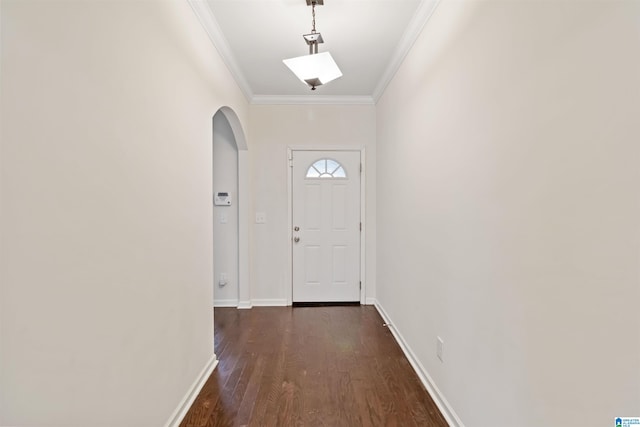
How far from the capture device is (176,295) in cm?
185

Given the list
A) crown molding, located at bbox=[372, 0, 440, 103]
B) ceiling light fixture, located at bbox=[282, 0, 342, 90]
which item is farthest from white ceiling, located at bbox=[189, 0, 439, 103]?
ceiling light fixture, located at bbox=[282, 0, 342, 90]

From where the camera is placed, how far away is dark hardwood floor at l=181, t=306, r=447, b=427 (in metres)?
1.90

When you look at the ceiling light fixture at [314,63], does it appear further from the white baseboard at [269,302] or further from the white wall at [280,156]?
the white baseboard at [269,302]

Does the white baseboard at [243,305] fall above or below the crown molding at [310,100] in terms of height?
below

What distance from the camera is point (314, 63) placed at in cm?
224

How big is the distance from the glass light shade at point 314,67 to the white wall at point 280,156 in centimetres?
156

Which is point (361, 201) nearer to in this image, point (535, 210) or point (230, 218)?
point (230, 218)

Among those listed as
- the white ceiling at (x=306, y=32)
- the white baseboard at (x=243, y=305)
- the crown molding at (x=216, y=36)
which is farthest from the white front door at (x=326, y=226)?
the crown molding at (x=216, y=36)

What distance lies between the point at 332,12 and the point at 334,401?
261 cm

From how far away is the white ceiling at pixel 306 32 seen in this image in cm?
219

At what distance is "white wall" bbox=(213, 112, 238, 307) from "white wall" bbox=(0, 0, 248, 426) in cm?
196

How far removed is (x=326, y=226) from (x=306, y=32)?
2241 millimetres

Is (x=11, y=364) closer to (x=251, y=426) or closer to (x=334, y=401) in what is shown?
(x=251, y=426)

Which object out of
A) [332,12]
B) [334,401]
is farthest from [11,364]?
[332,12]
